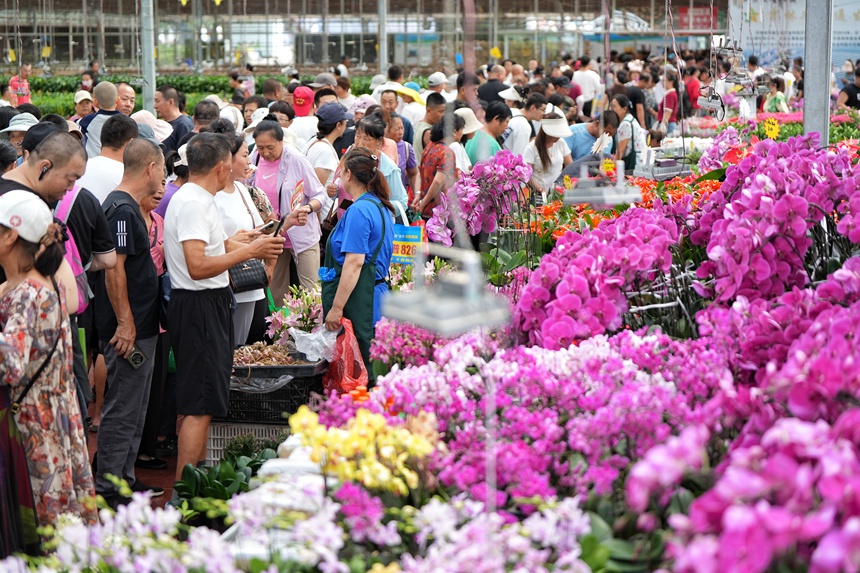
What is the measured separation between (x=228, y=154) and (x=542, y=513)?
2709mm

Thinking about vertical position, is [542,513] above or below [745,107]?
below

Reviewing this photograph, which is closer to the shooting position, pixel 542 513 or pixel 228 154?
pixel 542 513

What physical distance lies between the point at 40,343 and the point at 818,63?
3524 millimetres

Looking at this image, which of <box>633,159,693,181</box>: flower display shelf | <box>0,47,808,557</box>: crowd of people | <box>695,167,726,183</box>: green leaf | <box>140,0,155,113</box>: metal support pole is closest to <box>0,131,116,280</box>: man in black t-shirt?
<box>0,47,808,557</box>: crowd of people

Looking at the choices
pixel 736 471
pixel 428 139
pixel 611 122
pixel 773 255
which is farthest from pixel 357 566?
pixel 428 139

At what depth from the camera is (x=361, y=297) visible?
5109mm

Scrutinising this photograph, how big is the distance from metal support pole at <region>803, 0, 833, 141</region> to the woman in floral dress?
3249mm

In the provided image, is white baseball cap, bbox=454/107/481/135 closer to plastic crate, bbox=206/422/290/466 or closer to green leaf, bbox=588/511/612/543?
plastic crate, bbox=206/422/290/466

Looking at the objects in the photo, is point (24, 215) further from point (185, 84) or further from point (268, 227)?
point (185, 84)

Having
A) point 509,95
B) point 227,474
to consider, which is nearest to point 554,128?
point 509,95

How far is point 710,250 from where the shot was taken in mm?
3203

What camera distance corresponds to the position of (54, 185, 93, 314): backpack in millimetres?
4383

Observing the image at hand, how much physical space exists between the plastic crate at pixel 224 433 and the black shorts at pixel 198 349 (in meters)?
0.36

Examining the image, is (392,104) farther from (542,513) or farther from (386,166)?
(542,513)
